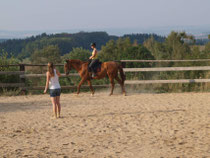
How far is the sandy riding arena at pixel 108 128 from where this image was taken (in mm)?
6516

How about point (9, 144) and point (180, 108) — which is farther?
point (180, 108)

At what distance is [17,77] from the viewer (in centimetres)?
1566

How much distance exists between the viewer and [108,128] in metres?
8.28

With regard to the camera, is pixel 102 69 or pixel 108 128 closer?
pixel 108 128

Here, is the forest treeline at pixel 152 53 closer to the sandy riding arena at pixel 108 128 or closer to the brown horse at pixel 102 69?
the brown horse at pixel 102 69

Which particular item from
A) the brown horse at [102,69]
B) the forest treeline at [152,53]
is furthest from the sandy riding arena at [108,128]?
the forest treeline at [152,53]

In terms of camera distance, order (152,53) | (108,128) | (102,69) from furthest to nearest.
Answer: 1. (152,53)
2. (102,69)
3. (108,128)

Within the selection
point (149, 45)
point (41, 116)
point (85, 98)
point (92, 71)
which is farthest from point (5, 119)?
point (149, 45)

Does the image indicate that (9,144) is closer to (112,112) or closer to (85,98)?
(112,112)

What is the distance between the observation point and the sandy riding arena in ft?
21.4

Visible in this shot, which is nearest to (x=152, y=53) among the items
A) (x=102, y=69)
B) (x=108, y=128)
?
(x=102, y=69)

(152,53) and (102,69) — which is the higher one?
(152,53)

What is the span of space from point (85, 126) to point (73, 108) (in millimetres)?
2555

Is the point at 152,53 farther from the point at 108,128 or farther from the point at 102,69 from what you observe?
the point at 108,128
